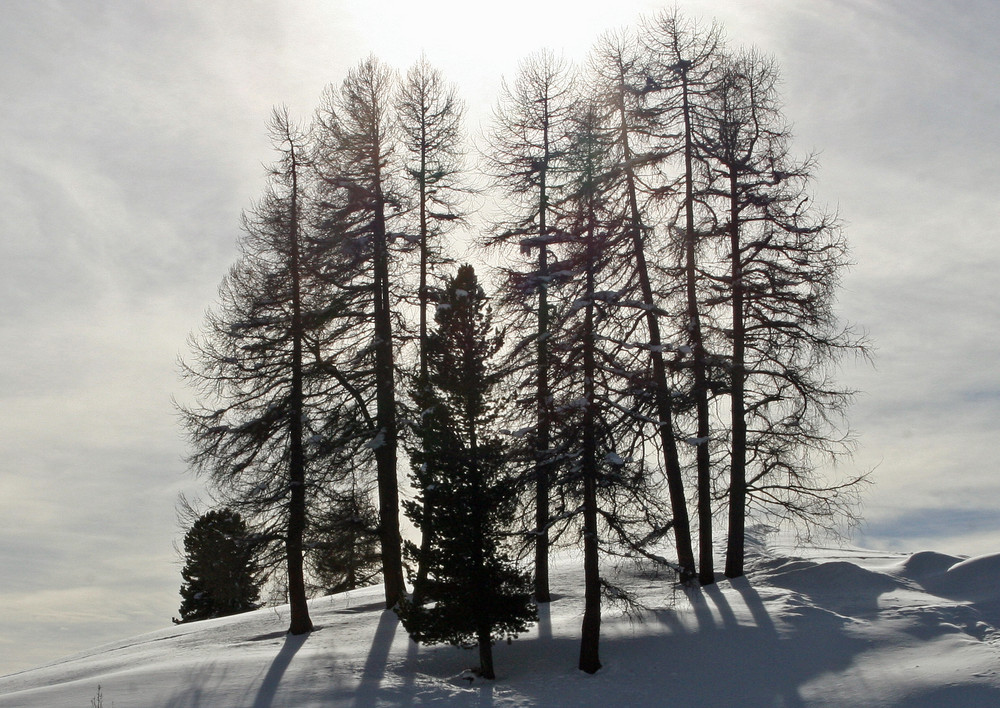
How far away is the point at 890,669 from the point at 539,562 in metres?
8.60

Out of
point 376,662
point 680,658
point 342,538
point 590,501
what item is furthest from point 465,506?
point 342,538

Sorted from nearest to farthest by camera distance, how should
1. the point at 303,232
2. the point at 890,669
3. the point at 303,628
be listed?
the point at 890,669 < the point at 303,628 < the point at 303,232

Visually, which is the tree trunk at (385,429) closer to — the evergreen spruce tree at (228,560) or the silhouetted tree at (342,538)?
the silhouetted tree at (342,538)

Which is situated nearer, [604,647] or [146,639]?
[604,647]

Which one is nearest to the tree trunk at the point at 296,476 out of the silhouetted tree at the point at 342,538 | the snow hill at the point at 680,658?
the silhouetted tree at the point at 342,538

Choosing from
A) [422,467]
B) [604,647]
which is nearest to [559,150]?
[422,467]

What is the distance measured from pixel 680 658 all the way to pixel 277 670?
8216mm

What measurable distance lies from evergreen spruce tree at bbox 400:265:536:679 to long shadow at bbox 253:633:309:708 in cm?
276

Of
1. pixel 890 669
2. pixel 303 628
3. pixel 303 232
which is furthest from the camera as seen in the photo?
pixel 303 232

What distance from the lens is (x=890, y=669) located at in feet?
44.4

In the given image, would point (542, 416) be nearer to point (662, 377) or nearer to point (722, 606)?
point (662, 377)

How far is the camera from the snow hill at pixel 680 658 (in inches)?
533

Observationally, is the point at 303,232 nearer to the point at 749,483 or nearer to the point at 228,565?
the point at 228,565

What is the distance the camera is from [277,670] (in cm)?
1602
